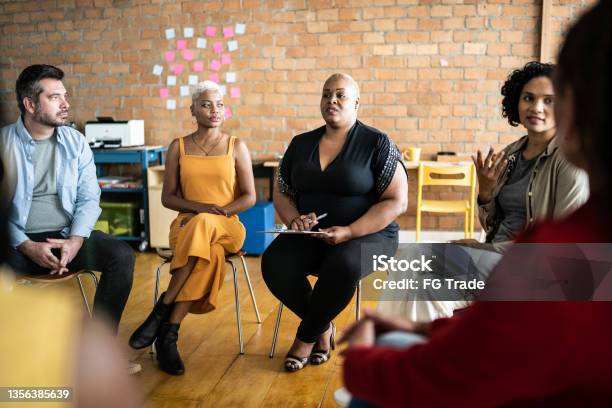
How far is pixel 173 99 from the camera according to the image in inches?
206

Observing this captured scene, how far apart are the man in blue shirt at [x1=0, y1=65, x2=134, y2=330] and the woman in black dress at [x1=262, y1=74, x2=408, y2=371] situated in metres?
0.70

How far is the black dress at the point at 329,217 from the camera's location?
8.05 feet

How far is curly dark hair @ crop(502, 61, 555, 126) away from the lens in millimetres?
2299

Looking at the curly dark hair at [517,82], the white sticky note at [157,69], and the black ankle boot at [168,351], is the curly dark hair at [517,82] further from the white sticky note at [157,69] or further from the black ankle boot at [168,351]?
the white sticky note at [157,69]

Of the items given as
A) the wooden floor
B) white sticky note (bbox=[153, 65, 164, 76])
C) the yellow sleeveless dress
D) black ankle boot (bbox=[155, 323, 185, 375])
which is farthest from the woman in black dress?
white sticky note (bbox=[153, 65, 164, 76])

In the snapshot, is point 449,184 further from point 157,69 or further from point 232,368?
point 157,69

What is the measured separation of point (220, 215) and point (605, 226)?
2.17 m

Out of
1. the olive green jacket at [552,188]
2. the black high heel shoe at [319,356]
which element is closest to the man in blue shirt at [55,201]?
the black high heel shoe at [319,356]

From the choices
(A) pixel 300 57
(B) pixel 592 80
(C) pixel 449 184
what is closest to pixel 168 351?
(B) pixel 592 80

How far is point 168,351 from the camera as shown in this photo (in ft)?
8.22

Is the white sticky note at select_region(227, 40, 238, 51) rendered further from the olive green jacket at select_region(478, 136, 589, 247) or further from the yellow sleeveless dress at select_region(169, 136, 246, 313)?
the olive green jacket at select_region(478, 136, 589, 247)

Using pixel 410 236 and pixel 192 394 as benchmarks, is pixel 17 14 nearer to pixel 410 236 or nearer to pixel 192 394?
pixel 410 236

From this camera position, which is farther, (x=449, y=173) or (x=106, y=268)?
(x=449, y=173)

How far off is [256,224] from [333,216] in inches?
81.9
